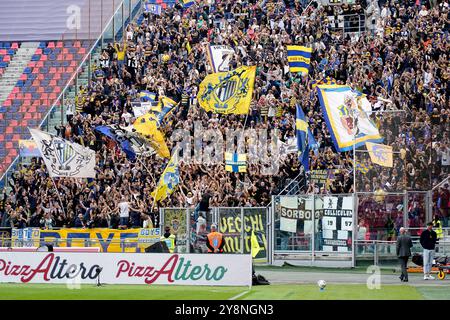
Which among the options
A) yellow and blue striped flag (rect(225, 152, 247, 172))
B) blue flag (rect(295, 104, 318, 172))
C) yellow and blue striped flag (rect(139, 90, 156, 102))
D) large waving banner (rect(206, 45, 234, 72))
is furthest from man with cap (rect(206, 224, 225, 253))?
yellow and blue striped flag (rect(139, 90, 156, 102))

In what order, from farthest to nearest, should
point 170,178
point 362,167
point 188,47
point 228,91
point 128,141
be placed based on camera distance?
point 188,47 → point 128,141 → point 228,91 → point 170,178 → point 362,167

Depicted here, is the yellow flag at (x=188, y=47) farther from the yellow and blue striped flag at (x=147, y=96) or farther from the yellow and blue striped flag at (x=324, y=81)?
the yellow and blue striped flag at (x=324, y=81)

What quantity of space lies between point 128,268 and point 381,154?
10.1 meters

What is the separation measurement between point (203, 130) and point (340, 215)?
982 cm

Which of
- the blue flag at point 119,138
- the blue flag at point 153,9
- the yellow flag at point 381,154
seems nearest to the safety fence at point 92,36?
the blue flag at point 153,9

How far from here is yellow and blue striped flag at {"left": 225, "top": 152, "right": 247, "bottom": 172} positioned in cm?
4434

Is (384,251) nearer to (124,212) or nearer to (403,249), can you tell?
(403,249)

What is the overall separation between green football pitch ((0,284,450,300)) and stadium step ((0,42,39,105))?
89.9 ft

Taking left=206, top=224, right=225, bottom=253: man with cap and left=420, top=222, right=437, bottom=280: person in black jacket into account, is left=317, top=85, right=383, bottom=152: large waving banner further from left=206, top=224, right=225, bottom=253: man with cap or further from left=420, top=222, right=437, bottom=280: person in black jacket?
left=206, top=224, right=225, bottom=253: man with cap

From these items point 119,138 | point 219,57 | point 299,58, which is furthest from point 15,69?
point 299,58

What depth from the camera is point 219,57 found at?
50062mm

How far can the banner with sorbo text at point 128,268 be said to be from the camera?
3253 cm

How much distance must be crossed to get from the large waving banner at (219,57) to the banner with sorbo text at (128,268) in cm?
1781
